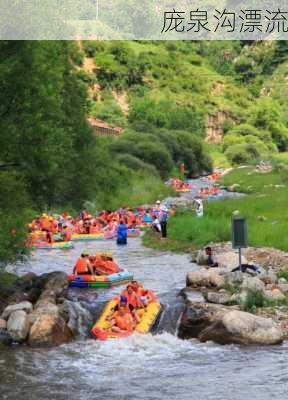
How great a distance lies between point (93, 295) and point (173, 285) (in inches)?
121

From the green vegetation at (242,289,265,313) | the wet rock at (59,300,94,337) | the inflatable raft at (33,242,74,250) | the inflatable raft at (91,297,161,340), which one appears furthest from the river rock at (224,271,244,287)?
the inflatable raft at (33,242,74,250)

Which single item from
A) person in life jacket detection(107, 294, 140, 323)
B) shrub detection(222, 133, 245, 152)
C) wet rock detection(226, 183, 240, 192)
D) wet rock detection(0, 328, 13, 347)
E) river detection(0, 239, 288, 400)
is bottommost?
river detection(0, 239, 288, 400)

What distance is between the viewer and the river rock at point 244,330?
1891 cm

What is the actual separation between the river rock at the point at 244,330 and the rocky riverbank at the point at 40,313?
392 centimetres

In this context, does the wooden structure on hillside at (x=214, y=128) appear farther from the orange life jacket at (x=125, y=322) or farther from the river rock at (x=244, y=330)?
the river rock at (x=244, y=330)

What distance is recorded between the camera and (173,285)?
2552 centimetres

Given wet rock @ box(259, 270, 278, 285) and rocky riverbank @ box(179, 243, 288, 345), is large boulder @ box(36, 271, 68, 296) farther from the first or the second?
wet rock @ box(259, 270, 278, 285)

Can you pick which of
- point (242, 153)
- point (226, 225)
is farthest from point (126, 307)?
point (242, 153)

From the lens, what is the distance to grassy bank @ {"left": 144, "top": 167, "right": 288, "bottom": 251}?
111 ft

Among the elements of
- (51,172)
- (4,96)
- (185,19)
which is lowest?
(51,172)

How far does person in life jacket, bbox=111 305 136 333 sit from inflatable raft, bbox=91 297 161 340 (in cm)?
13

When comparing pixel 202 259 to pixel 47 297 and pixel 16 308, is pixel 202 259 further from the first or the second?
pixel 16 308

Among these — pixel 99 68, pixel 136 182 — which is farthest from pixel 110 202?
pixel 99 68

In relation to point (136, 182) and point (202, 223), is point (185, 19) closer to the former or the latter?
point (202, 223)
